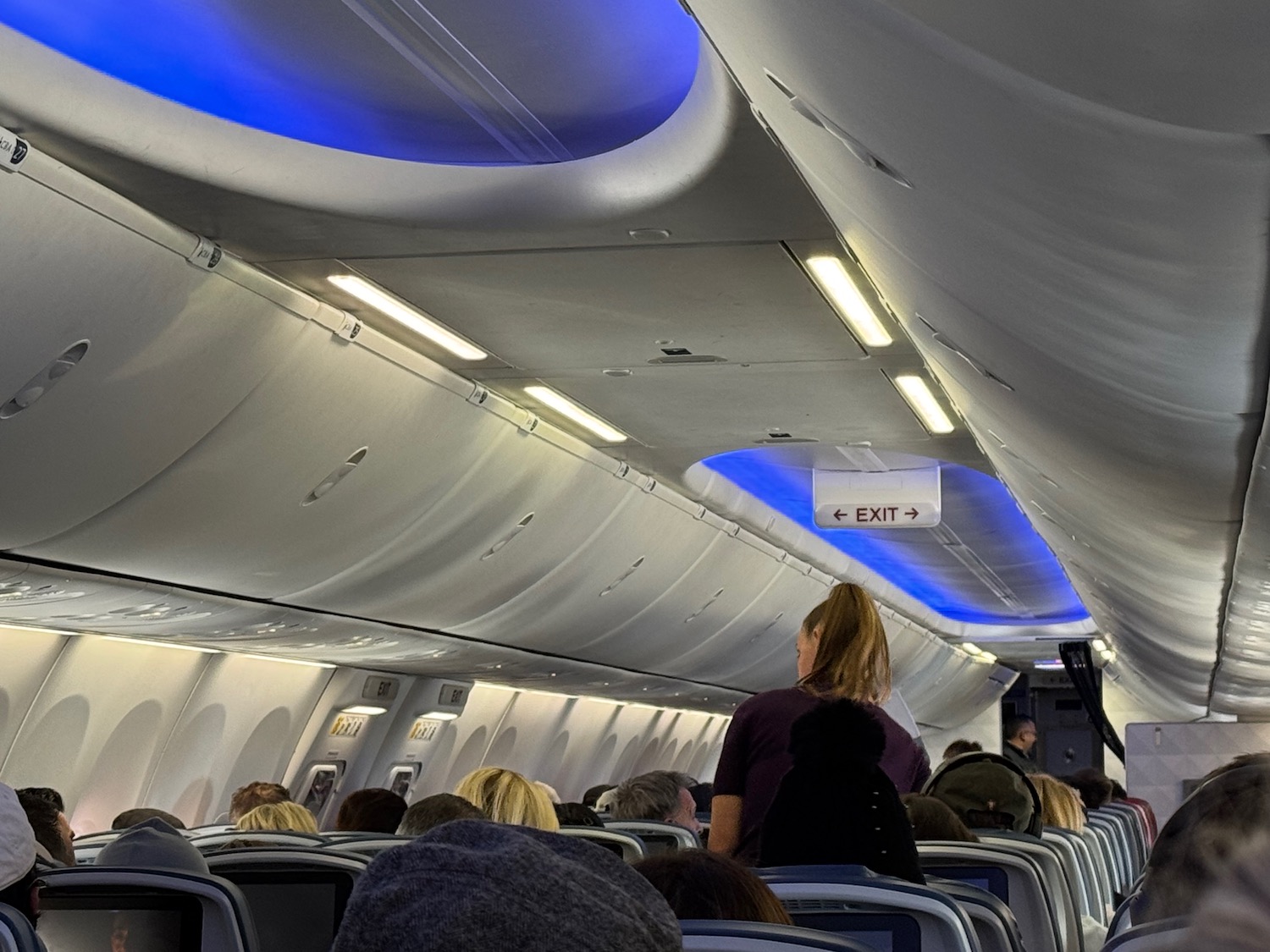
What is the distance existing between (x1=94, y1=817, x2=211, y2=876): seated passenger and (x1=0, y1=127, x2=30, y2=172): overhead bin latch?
2502 millimetres

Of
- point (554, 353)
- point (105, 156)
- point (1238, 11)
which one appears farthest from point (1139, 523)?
point (1238, 11)

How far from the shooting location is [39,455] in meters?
7.22

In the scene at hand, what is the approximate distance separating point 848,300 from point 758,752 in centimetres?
381

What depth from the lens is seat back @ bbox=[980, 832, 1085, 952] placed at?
554 centimetres

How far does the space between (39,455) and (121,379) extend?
0.57 meters

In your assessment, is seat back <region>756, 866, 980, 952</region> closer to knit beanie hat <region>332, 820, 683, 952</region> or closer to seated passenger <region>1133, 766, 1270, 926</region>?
seated passenger <region>1133, 766, 1270, 926</region>

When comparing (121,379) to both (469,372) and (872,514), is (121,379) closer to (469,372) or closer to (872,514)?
(469,372)

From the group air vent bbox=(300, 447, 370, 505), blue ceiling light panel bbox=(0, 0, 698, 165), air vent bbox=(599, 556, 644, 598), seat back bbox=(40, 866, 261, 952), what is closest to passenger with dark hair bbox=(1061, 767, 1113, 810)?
air vent bbox=(599, 556, 644, 598)

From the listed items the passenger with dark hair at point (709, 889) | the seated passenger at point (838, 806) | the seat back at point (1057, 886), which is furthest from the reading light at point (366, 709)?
the passenger with dark hair at point (709, 889)

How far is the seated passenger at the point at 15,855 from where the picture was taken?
3.31m

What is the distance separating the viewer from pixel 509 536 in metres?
11.9

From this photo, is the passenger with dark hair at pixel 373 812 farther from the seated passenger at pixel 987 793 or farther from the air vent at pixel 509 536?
the air vent at pixel 509 536

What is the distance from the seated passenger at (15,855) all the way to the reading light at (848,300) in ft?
15.2

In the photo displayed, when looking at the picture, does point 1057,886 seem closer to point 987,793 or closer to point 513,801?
point 987,793
